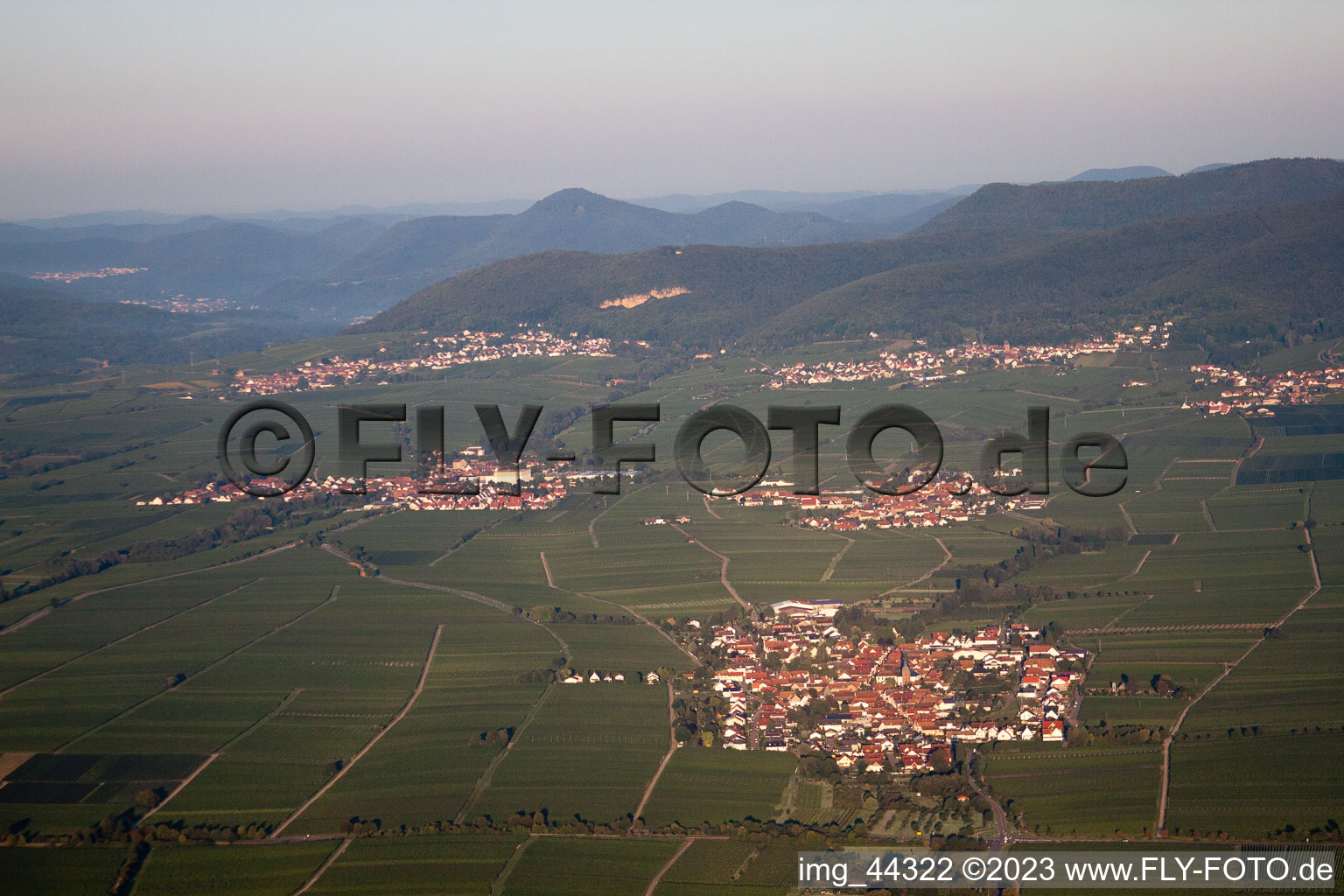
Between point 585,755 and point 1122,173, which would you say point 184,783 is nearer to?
point 585,755

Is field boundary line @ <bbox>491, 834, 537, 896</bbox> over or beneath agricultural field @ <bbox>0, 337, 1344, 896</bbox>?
beneath

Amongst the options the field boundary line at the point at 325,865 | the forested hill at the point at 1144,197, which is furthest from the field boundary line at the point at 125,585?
the forested hill at the point at 1144,197

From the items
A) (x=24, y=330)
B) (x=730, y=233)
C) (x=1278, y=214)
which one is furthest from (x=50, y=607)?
(x=730, y=233)

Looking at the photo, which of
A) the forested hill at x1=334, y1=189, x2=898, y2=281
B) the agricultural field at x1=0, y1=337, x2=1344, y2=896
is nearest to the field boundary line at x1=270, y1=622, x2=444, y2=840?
the agricultural field at x1=0, y1=337, x2=1344, y2=896

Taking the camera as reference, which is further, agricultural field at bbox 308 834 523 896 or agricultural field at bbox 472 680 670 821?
agricultural field at bbox 472 680 670 821

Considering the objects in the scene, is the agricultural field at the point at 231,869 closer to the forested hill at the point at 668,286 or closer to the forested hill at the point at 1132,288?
the forested hill at the point at 1132,288

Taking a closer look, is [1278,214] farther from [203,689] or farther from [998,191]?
[203,689]

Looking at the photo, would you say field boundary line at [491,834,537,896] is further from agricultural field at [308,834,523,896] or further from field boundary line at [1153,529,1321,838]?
field boundary line at [1153,529,1321,838]
